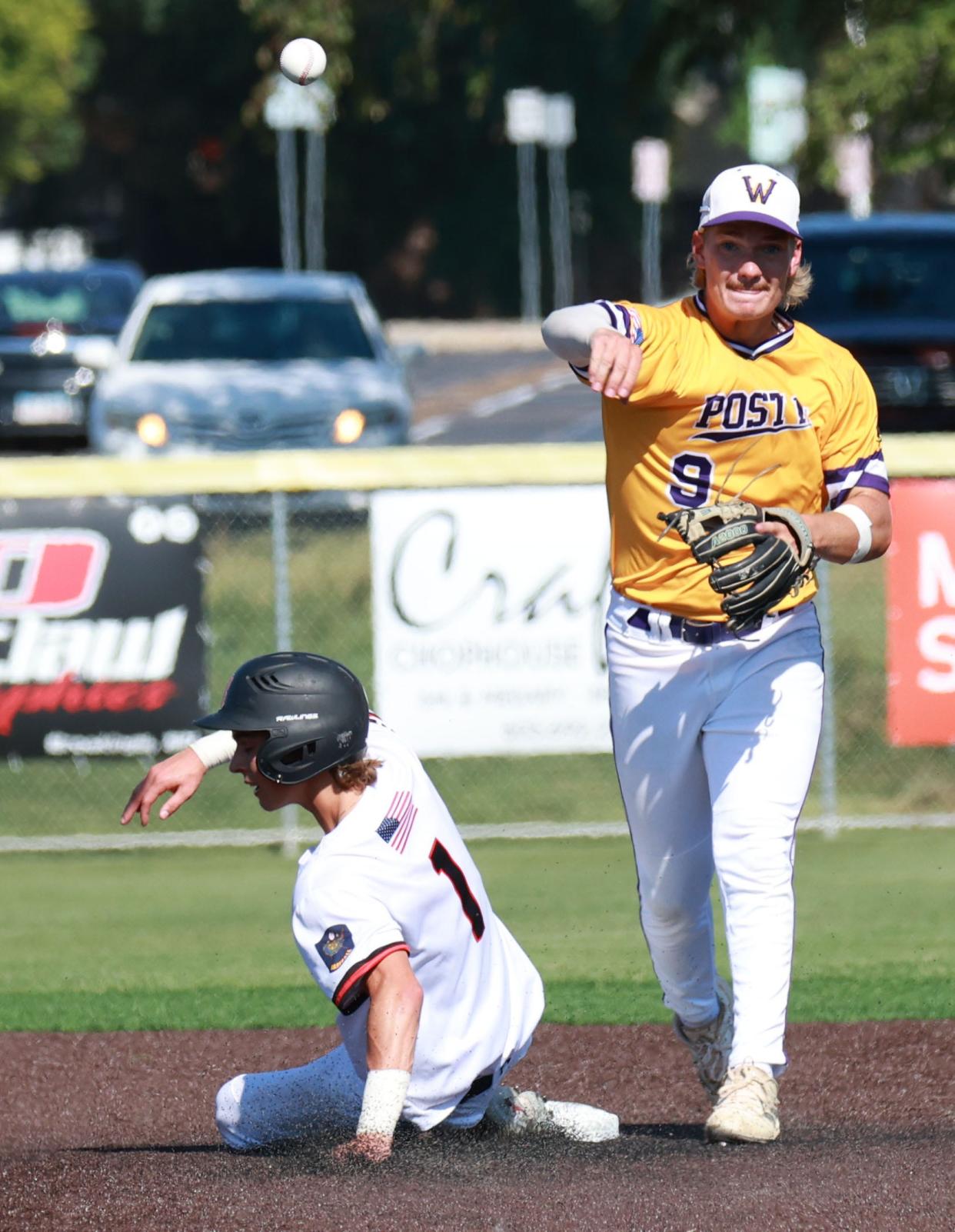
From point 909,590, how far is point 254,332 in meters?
7.61

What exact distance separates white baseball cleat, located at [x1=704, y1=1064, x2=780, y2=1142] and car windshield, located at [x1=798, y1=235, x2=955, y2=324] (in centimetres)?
1111

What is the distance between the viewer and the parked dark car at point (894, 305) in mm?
15547

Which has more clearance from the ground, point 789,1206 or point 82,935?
point 789,1206

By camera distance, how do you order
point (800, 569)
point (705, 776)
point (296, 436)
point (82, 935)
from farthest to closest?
point (296, 436) → point (82, 935) → point (705, 776) → point (800, 569)

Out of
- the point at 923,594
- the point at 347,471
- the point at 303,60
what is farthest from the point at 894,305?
the point at 347,471

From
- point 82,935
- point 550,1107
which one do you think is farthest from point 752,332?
point 82,935

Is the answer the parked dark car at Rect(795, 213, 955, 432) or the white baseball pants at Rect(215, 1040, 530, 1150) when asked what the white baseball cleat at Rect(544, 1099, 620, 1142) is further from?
the parked dark car at Rect(795, 213, 955, 432)

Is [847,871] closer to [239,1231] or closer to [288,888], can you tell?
[288,888]

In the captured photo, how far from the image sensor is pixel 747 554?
490cm

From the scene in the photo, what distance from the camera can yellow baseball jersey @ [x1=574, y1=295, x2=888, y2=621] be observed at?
4.99 metres

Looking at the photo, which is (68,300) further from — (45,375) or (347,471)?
(347,471)

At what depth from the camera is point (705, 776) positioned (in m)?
5.19

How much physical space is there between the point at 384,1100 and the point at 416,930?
1.20 ft

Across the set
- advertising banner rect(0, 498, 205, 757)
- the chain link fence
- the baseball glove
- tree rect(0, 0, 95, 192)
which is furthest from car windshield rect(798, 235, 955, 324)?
tree rect(0, 0, 95, 192)
